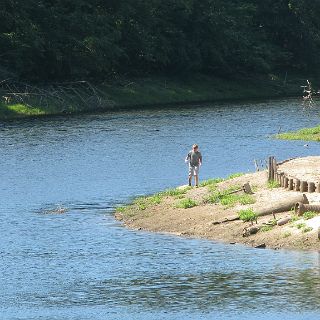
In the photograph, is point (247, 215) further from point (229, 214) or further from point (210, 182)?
point (210, 182)

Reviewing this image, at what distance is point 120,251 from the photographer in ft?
129

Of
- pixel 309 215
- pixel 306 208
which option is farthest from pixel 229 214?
pixel 309 215

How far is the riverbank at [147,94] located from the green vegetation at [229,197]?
5120cm

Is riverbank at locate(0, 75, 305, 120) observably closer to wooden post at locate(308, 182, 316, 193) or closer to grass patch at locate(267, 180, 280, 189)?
grass patch at locate(267, 180, 280, 189)

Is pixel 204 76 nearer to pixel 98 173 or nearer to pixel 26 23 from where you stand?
pixel 26 23

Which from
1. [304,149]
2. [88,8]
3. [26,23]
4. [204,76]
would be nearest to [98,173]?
[304,149]

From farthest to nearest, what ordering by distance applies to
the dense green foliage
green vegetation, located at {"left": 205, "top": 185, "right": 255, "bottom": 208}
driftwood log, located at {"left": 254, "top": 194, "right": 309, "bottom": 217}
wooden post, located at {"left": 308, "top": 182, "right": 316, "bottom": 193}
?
the dense green foliage → green vegetation, located at {"left": 205, "top": 185, "right": 255, "bottom": 208} → wooden post, located at {"left": 308, "top": 182, "right": 316, "bottom": 193} → driftwood log, located at {"left": 254, "top": 194, "right": 309, "bottom": 217}

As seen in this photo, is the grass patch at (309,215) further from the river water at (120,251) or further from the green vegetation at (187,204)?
the green vegetation at (187,204)

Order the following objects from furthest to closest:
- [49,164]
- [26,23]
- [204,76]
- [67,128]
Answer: [204,76] → [26,23] → [67,128] → [49,164]

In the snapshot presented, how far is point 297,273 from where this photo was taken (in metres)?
34.8

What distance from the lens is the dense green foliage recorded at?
109m

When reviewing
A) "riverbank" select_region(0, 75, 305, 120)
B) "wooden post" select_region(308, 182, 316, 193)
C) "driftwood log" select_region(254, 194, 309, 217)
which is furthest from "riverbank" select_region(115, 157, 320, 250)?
"riverbank" select_region(0, 75, 305, 120)

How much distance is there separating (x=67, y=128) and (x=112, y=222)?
40096 millimetres

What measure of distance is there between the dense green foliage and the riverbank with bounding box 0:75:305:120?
204 centimetres
